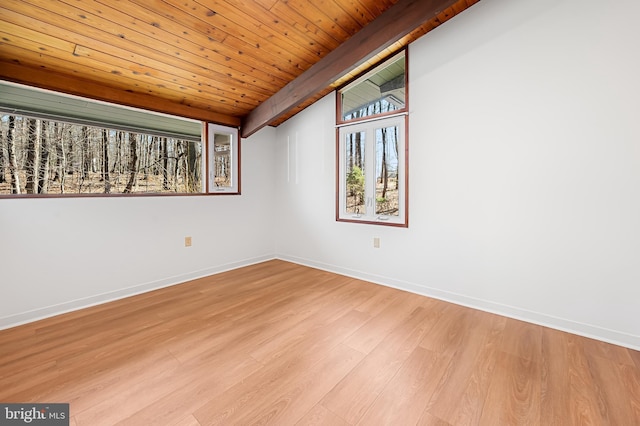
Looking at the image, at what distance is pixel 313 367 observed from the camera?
177 centimetres


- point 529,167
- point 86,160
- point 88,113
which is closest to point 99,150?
point 86,160

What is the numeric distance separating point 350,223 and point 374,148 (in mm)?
1008

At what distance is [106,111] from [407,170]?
11.3ft

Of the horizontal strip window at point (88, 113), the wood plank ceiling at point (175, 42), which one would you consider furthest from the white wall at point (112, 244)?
the wood plank ceiling at point (175, 42)

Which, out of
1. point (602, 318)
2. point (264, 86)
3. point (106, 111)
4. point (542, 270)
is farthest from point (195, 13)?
point (602, 318)

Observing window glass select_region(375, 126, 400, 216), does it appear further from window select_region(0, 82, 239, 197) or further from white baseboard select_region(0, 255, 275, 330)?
white baseboard select_region(0, 255, 275, 330)

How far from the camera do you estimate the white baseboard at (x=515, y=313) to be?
209cm

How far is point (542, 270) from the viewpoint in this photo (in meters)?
2.38

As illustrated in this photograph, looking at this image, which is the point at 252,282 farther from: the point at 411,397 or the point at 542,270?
the point at 542,270

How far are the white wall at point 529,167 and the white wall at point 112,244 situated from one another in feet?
7.18

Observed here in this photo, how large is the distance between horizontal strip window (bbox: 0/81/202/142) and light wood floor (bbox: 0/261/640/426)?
6.37 ft

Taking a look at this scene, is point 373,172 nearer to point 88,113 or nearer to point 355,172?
point 355,172

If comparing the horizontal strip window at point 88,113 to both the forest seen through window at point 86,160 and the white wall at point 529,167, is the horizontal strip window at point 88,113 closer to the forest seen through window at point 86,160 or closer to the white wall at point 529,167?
the forest seen through window at point 86,160

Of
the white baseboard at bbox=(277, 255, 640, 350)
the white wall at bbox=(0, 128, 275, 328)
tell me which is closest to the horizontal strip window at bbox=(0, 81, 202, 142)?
the white wall at bbox=(0, 128, 275, 328)
